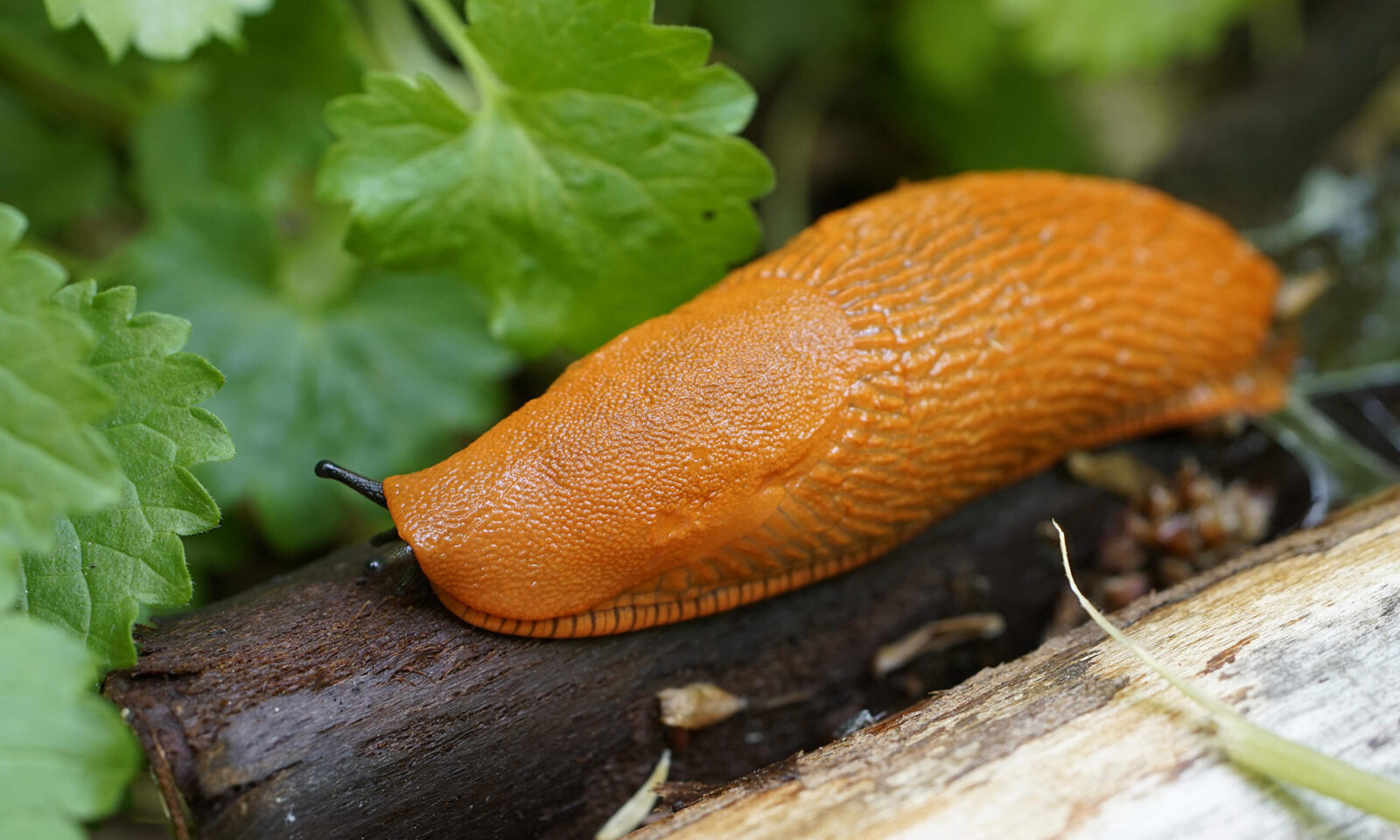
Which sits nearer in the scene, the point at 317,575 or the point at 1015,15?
the point at 317,575

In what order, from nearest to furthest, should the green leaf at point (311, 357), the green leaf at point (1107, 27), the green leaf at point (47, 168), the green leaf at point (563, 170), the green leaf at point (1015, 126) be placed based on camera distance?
the green leaf at point (563, 170)
the green leaf at point (311, 357)
the green leaf at point (47, 168)
the green leaf at point (1107, 27)
the green leaf at point (1015, 126)

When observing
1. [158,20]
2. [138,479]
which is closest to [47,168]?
[158,20]

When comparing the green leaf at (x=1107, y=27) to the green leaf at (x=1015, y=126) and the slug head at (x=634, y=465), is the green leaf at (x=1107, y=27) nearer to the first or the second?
the green leaf at (x=1015, y=126)

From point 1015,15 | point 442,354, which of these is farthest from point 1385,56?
point 442,354

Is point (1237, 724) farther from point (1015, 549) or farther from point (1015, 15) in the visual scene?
point (1015, 15)

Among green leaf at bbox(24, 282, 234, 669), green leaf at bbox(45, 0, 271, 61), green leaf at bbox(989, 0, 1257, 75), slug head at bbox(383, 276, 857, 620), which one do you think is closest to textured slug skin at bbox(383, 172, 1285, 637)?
slug head at bbox(383, 276, 857, 620)

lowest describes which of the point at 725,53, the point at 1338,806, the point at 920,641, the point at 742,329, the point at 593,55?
the point at 1338,806

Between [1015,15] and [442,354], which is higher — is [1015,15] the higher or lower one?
the higher one

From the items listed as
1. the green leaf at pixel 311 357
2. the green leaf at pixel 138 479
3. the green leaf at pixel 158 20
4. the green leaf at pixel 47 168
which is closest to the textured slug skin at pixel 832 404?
the green leaf at pixel 138 479
